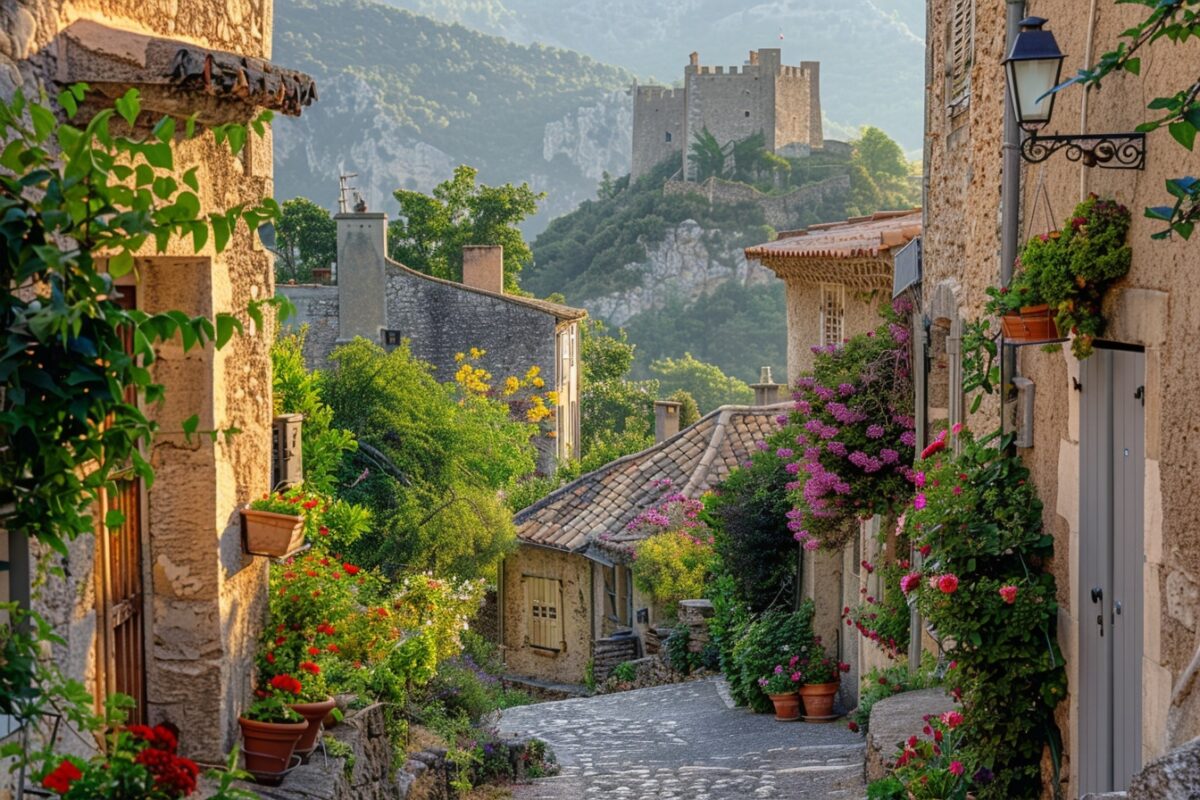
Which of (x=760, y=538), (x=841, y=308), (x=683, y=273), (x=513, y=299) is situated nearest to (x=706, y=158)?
(x=683, y=273)

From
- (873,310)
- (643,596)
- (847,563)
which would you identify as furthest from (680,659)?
(873,310)

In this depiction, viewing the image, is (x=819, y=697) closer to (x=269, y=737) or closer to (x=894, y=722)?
(x=894, y=722)

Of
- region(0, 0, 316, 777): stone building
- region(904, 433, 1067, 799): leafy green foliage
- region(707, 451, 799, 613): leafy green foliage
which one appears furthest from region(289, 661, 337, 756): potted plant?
region(707, 451, 799, 613): leafy green foliage

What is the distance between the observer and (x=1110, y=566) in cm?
546

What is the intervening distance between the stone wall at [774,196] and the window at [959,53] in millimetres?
60654

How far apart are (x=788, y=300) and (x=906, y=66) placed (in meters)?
162

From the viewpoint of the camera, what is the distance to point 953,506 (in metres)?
6.37

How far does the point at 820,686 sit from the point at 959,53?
6.85m

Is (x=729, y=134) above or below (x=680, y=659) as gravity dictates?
above

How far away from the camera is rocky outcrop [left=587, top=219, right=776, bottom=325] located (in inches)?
2687

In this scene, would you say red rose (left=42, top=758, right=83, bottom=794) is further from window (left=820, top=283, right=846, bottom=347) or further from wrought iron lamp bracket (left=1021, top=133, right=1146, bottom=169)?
window (left=820, top=283, right=846, bottom=347)

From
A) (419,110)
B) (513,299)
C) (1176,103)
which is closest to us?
(1176,103)

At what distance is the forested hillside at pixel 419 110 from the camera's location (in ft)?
357

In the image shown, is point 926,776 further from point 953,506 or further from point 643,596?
point 643,596
